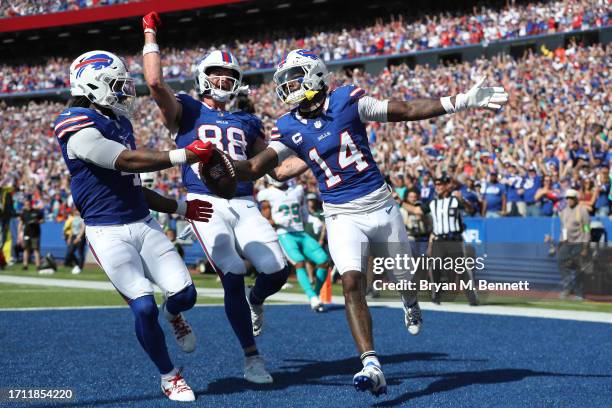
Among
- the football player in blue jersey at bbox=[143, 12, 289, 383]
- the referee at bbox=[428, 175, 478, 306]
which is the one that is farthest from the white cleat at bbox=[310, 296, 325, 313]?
the football player in blue jersey at bbox=[143, 12, 289, 383]

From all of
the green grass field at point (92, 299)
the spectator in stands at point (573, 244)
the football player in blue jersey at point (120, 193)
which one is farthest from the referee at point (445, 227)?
the football player in blue jersey at point (120, 193)

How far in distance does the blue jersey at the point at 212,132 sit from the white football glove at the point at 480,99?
1.61 m

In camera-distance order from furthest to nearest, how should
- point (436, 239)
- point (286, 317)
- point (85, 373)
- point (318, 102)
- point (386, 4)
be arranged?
point (386, 4) < point (436, 239) < point (286, 317) < point (85, 373) < point (318, 102)

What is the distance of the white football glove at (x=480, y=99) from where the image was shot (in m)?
5.32

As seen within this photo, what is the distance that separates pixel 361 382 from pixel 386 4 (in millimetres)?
28602

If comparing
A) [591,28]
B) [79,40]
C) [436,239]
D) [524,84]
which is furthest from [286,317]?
[79,40]

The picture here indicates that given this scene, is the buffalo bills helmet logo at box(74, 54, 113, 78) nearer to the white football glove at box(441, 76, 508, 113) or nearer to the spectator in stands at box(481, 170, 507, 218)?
the white football glove at box(441, 76, 508, 113)

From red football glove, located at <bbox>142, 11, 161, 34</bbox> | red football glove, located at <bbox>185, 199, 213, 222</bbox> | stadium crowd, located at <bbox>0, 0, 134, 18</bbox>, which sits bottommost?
red football glove, located at <bbox>185, 199, 213, 222</bbox>

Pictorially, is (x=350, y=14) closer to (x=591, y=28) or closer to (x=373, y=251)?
(x=591, y=28)

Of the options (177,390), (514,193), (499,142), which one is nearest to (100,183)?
(177,390)

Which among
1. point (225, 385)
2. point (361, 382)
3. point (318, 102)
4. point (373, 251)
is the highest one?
point (318, 102)

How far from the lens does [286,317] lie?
10.3 m

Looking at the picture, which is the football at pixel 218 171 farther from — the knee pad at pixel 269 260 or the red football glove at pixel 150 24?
the red football glove at pixel 150 24

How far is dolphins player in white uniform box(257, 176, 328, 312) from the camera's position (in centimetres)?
→ 1120
